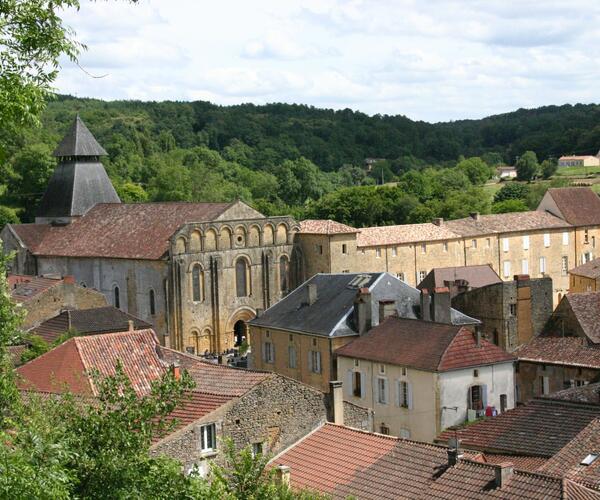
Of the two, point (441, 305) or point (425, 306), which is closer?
point (441, 305)

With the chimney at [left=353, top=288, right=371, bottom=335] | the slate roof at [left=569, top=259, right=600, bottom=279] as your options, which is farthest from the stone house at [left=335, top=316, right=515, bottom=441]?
the slate roof at [left=569, top=259, right=600, bottom=279]

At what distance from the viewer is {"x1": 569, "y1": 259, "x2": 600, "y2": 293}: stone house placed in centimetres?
6425

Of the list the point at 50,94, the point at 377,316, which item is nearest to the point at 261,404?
the point at 50,94

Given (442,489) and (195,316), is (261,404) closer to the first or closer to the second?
(442,489)

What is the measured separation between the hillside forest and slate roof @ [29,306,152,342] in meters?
8.97

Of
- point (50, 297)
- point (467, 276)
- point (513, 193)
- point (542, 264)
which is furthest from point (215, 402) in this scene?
point (513, 193)

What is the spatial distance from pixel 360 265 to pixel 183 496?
55.7 metres

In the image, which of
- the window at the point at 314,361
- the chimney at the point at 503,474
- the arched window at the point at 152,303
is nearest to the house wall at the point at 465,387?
the window at the point at 314,361

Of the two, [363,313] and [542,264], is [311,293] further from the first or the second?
[542,264]

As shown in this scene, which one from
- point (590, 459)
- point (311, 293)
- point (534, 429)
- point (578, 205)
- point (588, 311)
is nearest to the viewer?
point (590, 459)

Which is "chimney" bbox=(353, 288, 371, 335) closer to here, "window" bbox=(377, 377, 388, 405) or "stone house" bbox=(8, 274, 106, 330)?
Answer: "window" bbox=(377, 377, 388, 405)

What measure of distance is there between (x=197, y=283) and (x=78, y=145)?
56.2ft

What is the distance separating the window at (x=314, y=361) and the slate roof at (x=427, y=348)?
285cm

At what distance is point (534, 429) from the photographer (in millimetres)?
30391
